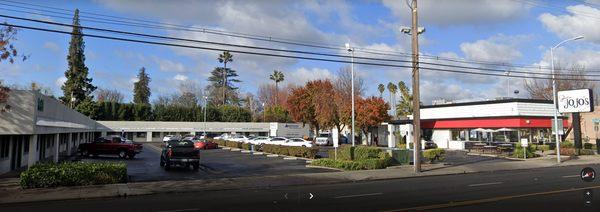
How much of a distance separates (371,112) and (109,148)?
1275 inches

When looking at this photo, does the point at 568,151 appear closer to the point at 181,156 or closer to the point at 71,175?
the point at 181,156

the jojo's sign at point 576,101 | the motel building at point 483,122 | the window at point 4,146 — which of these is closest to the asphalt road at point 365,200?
the window at point 4,146

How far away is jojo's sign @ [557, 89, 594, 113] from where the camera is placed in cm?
3891

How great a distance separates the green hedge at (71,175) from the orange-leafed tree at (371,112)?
4214cm

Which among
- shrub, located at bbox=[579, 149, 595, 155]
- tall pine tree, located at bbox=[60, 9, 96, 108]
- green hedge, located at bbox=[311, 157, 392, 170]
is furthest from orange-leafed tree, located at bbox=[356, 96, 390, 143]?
tall pine tree, located at bbox=[60, 9, 96, 108]

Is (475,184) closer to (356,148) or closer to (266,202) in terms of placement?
(266,202)

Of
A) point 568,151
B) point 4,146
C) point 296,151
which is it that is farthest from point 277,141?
point 4,146

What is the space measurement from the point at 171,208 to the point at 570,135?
6237cm

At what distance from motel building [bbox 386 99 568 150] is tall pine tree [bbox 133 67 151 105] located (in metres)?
86.0

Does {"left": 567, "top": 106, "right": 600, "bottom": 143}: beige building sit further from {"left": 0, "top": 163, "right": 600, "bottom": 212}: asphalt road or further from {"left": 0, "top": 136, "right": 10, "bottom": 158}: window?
{"left": 0, "top": 136, "right": 10, "bottom": 158}: window

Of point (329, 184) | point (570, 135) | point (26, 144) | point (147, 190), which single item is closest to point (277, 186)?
point (329, 184)

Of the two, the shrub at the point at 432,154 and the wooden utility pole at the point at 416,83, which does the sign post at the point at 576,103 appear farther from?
the wooden utility pole at the point at 416,83

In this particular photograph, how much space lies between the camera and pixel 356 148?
101 feet

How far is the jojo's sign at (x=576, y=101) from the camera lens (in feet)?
128
